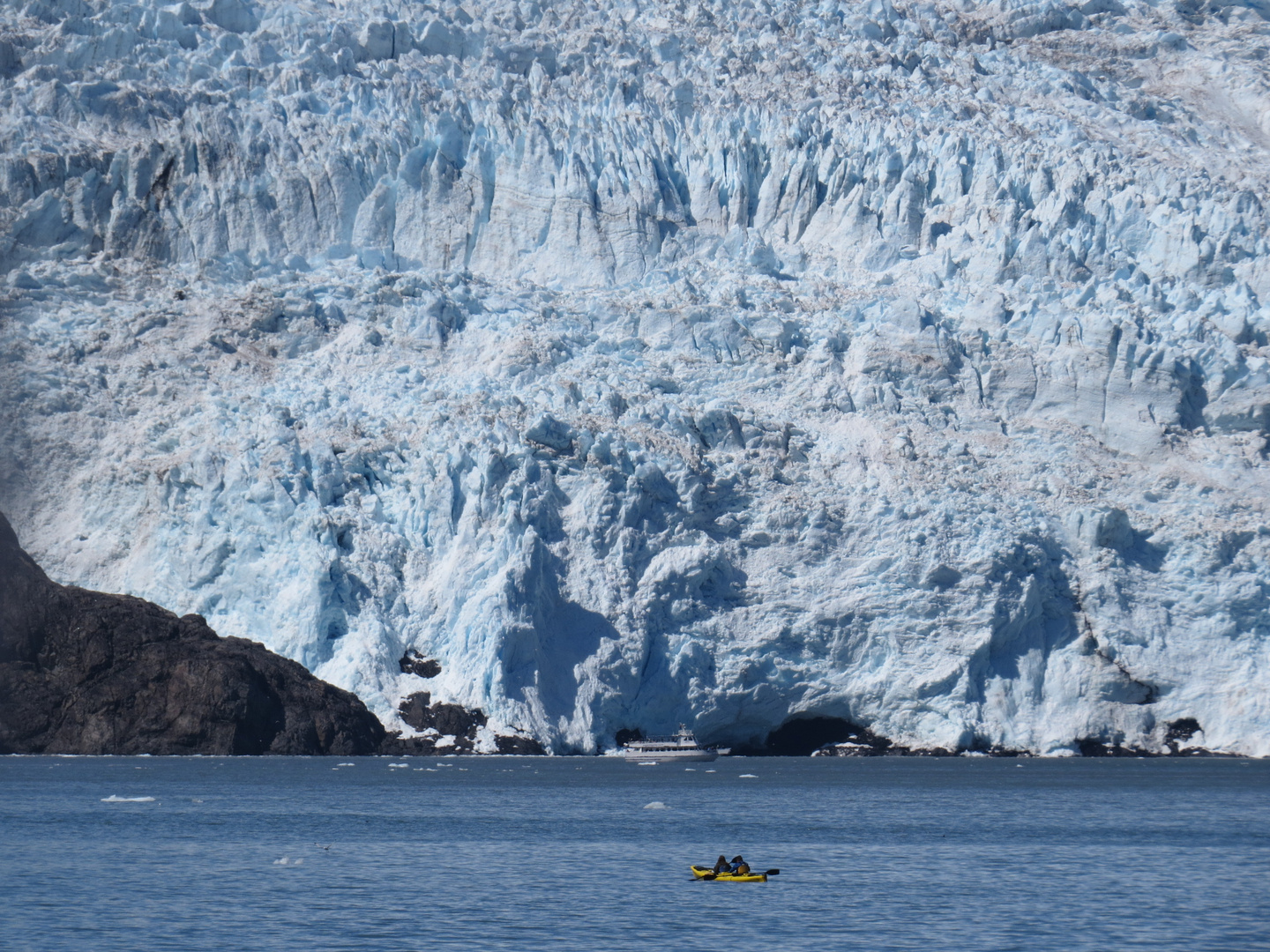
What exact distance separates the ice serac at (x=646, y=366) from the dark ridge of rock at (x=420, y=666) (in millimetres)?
139

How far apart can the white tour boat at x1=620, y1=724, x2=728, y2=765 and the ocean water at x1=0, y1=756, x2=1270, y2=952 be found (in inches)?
30.3

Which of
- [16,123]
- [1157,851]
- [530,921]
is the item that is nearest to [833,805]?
[1157,851]

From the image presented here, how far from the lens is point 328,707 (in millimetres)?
50438

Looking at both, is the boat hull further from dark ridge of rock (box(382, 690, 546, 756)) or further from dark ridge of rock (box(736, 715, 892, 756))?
dark ridge of rock (box(382, 690, 546, 756))

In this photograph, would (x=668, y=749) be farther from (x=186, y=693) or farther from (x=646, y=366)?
(x=186, y=693)

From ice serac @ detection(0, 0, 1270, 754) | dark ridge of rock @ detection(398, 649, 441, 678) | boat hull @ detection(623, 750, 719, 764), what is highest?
ice serac @ detection(0, 0, 1270, 754)

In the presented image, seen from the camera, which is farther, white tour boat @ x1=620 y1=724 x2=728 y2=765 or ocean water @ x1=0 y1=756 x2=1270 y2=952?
white tour boat @ x1=620 y1=724 x2=728 y2=765

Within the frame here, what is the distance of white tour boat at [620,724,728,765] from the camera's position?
52188 millimetres

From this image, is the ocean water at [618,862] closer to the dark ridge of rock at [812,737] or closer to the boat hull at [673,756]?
the boat hull at [673,756]

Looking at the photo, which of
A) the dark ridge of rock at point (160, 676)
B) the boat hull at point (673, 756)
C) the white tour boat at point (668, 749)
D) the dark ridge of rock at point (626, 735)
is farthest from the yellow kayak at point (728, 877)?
the dark ridge of rock at point (626, 735)

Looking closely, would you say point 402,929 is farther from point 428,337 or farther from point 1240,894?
point 428,337

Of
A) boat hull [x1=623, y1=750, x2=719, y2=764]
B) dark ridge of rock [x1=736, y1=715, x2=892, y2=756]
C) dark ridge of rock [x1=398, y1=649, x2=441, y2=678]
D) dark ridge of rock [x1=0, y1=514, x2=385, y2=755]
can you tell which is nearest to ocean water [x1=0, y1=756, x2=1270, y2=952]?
boat hull [x1=623, y1=750, x2=719, y2=764]

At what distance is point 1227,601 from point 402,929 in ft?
116

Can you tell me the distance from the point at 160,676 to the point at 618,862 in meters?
23.5
